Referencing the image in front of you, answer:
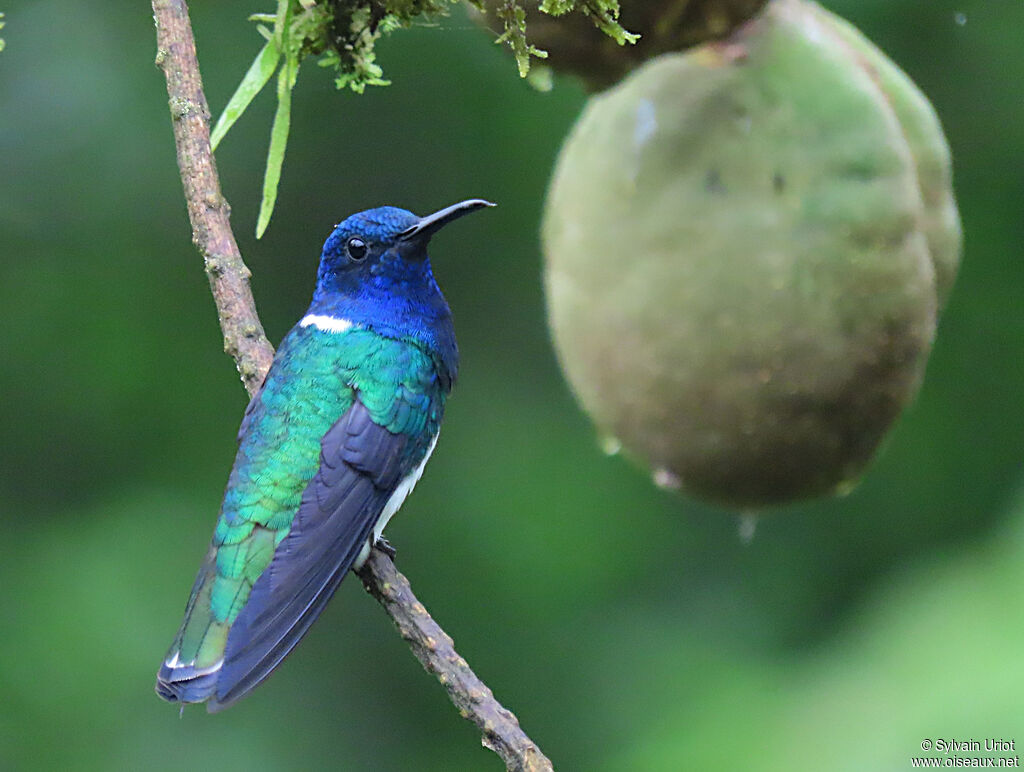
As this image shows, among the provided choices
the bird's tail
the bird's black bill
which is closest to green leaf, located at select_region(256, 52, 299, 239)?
the bird's black bill

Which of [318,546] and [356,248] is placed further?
[356,248]

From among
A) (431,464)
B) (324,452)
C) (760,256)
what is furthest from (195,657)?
(431,464)

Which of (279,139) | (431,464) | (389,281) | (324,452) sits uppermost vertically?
(279,139)

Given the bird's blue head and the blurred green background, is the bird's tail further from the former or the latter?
the blurred green background

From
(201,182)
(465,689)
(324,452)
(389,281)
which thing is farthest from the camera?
(389,281)

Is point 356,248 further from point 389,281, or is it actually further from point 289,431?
point 289,431

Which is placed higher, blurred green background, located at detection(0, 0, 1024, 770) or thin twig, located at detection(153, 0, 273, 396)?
thin twig, located at detection(153, 0, 273, 396)
